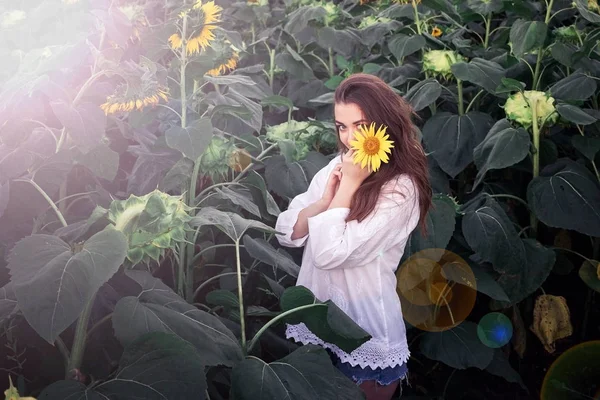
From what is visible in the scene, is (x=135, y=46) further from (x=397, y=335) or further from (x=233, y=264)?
(x=397, y=335)

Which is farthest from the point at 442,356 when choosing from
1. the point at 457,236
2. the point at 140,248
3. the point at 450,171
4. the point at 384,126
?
the point at 140,248

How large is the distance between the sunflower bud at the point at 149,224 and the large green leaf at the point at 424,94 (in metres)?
1.17

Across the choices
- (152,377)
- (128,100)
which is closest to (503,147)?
(128,100)

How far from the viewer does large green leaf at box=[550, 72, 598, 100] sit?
2271 mm

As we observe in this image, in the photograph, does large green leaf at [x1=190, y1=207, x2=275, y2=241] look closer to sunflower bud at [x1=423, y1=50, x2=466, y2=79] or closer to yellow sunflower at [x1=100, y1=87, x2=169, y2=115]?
yellow sunflower at [x1=100, y1=87, x2=169, y2=115]

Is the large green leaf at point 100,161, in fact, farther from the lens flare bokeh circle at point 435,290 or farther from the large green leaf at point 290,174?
the lens flare bokeh circle at point 435,290

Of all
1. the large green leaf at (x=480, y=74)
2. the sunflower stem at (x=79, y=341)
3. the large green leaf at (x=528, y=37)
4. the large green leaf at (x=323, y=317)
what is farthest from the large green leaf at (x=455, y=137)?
the sunflower stem at (x=79, y=341)

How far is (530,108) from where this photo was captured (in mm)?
2154

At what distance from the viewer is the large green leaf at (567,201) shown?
6.91 ft

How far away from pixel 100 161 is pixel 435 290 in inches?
38.7

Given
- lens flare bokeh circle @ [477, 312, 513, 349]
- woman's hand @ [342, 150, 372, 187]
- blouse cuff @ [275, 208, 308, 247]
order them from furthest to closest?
lens flare bokeh circle @ [477, 312, 513, 349] → blouse cuff @ [275, 208, 308, 247] → woman's hand @ [342, 150, 372, 187]

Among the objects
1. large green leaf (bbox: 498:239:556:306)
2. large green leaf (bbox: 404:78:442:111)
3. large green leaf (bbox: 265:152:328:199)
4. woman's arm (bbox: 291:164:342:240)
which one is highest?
woman's arm (bbox: 291:164:342:240)

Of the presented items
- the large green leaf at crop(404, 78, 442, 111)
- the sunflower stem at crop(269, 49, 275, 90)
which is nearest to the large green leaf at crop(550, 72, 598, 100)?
the large green leaf at crop(404, 78, 442, 111)

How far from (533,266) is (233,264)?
2.69 feet
